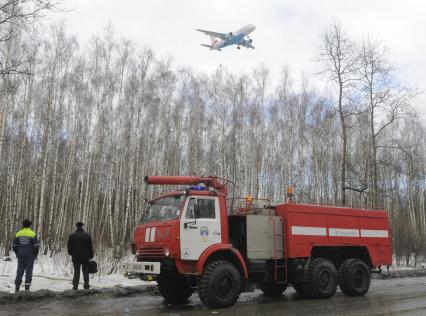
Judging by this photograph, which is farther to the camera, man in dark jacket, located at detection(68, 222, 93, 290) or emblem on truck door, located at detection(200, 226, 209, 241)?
man in dark jacket, located at detection(68, 222, 93, 290)

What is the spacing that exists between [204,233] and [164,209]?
3.57ft

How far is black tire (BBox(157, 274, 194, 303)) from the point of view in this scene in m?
9.98

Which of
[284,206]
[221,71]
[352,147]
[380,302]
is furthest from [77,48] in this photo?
[352,147]

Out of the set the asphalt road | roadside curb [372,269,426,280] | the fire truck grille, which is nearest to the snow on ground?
the asphalt road

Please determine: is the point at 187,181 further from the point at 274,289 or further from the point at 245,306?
the point at 274,289

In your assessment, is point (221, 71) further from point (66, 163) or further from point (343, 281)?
point (343, 281)

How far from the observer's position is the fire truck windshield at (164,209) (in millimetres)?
9172

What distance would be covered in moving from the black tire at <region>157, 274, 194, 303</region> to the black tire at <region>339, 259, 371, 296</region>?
4.25m

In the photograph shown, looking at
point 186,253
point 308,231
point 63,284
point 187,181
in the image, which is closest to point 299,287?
point 308,231

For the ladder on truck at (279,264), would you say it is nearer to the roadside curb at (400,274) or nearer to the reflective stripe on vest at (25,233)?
the reflective stripe on vest at (25,233)

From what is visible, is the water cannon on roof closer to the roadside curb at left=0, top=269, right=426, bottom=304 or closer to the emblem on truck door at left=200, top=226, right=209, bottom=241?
the emblem on truck door at left=200, top=226, right=209, bottom=241

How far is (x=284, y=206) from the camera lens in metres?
10.5

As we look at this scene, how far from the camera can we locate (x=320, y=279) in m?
10.5

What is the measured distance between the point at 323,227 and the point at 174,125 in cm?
1889
